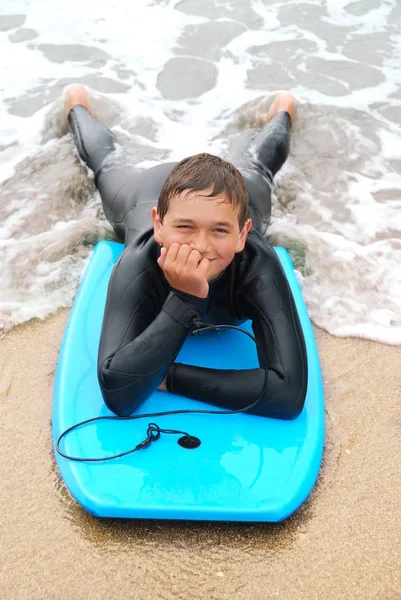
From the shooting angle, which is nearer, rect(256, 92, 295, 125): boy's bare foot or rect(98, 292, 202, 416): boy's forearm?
rect(98, 292, 202, 416): boy's forearm

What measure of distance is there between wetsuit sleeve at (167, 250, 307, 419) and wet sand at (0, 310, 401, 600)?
13.1 inches

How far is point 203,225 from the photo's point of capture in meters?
1.95

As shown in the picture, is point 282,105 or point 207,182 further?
point 282,105

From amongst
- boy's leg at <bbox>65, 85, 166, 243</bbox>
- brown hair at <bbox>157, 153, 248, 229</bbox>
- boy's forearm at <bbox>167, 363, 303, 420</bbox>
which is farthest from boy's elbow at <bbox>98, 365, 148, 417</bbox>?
boy's leg at <bbox>65, 85, 166, 243</bbox>

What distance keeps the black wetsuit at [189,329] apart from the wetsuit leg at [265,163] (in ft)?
2.50

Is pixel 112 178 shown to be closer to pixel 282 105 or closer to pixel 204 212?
pixel 282 105

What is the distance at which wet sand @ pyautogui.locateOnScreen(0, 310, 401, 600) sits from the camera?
1815 mm

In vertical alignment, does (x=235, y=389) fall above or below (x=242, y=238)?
below

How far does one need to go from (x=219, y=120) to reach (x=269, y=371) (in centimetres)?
315

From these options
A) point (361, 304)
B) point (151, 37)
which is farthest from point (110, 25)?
point (361, 304)

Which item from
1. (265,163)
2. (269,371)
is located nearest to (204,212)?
(269,371)

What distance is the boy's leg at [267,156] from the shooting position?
10.5 feet

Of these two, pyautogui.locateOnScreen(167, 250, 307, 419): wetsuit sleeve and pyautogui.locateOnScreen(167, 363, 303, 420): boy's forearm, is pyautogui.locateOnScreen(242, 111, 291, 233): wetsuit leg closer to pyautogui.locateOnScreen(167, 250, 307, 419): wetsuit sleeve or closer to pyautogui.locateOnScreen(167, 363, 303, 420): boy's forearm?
pyautogui.locateOnScreen(167, 250, 307, 419): wetsuit sleeve

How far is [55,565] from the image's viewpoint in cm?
186
